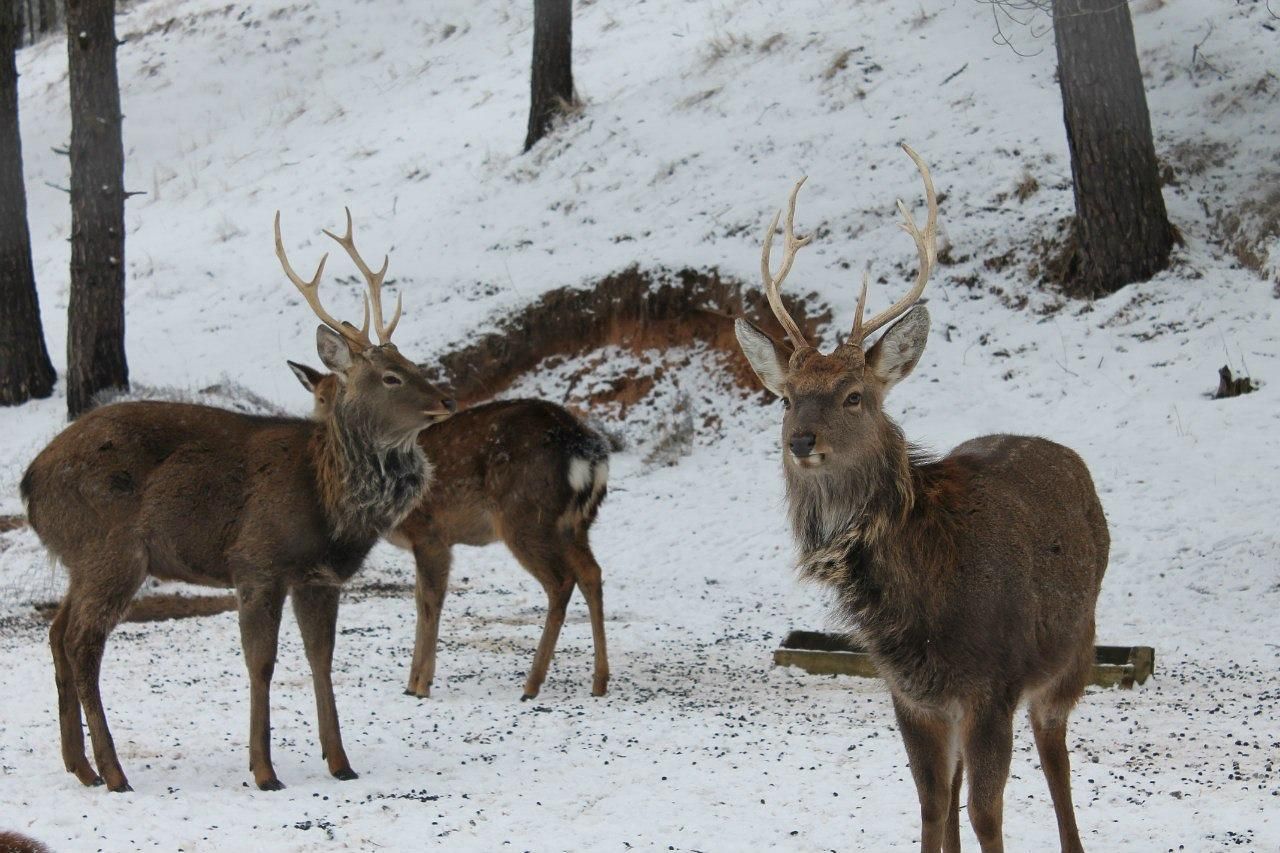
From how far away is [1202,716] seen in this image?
293 inches

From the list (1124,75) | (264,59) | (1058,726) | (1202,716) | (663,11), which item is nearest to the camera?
(1058,726)

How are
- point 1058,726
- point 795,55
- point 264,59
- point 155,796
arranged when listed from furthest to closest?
point 264,59, point 795,55, point 155,796, point 1058,726

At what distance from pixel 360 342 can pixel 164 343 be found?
1045cm

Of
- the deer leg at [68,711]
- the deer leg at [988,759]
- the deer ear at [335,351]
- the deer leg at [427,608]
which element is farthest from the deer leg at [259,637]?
the deer leg at [988,759]

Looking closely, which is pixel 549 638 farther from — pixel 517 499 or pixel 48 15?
pixel 48 15

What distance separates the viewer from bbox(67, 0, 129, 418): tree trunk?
15.0 meters

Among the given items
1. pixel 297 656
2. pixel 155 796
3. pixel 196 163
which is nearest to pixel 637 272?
pixel 297 656

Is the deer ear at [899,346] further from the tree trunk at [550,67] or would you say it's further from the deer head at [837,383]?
the tree trunk at [550,67]

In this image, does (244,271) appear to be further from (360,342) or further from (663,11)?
(360,342)

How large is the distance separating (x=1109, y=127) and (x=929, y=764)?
29.1 feet

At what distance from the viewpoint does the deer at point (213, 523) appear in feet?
22.2

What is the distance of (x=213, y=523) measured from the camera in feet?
23.0

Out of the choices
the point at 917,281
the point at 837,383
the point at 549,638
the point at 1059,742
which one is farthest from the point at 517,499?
the point at 1059,742

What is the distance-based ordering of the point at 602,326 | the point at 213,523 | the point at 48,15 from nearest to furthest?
the point at 213,523
the point at 602,326
the point at 48,15
